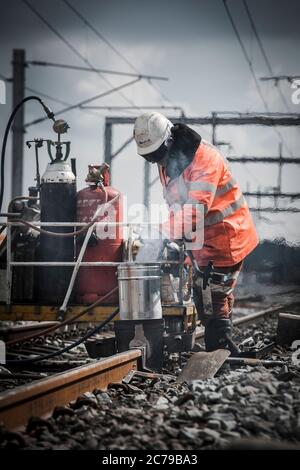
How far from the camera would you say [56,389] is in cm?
390

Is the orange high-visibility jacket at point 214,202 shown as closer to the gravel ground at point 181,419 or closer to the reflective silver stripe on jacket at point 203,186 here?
the reflective silver stripe on jacket at point 203,186

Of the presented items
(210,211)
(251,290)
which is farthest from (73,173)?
(251,290)

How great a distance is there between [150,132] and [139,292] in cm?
138

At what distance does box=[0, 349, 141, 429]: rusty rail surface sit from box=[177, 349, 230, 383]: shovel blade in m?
0.48

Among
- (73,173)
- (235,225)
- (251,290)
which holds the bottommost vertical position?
(251,290)

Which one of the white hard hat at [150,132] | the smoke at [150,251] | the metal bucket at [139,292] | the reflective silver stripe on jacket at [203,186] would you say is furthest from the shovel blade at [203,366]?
the white hard hat at [150,132]

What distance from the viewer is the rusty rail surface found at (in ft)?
11.1

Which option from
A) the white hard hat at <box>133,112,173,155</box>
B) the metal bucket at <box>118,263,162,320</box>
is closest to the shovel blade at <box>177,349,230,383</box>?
the metal bucket at <box>118,263,162,320</box>

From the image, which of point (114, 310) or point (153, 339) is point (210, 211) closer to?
point (153, 339)

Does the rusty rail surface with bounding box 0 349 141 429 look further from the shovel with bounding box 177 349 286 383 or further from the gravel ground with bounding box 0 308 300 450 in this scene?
the shovel with bounding box 177 349 286 383

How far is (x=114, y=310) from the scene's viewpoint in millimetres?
6488

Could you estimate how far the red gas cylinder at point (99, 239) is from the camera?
661cm
